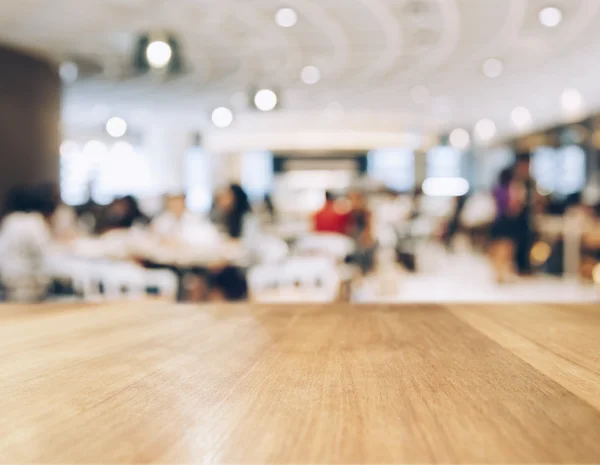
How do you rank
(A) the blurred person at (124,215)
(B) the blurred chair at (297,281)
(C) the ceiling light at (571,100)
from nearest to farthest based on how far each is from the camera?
(B) the blurred chair at (297,281) < (A) the blurred person at (124,215) < (C) the ceiling light at (571,100)

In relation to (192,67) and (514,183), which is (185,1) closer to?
(192,67)

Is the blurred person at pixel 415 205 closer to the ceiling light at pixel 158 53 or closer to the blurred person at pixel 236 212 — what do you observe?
the blurred person at pixel 236 212

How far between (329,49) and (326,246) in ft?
9.65

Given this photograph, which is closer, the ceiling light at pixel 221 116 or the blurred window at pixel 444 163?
the ceiling light at pixel 221 116

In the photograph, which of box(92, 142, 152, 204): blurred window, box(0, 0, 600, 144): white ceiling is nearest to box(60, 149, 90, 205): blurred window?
box(92, 142, 152, 204): blurred window

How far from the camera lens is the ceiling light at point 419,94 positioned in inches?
415

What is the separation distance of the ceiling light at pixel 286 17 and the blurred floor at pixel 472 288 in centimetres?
356

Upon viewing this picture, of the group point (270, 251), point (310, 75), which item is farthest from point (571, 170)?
point (270, 251)

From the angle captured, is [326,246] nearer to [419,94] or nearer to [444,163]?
[419,94]

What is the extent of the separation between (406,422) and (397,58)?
329 inches

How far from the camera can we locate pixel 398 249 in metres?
10.8

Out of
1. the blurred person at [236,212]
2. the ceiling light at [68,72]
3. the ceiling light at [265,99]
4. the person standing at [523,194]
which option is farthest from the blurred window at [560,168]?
the ceiling light at [68,72]

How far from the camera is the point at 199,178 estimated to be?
18.2 meters

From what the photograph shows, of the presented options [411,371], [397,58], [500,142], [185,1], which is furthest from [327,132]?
[411,371]
